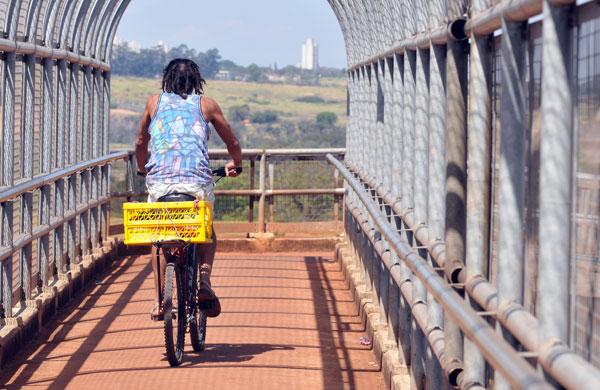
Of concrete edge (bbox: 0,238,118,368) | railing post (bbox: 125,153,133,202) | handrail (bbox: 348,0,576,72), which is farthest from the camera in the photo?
railing post (bbox: 125,153,133,202)

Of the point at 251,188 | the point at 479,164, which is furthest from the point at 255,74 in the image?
the point at 479,164

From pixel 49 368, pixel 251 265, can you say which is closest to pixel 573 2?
pixel 49 368

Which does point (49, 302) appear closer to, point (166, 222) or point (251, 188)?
point (166, 222)

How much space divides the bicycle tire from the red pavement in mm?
93

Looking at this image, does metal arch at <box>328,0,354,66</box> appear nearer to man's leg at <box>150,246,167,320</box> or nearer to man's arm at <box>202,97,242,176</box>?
man's arm at <box>202,97,242,176</box>

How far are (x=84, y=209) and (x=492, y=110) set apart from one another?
745cm

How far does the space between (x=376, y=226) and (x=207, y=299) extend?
1.16 meters

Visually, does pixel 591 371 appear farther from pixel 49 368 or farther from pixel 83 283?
pixel 83 283

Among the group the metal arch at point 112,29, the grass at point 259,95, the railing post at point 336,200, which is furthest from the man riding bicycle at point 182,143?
the grass at point 259,95

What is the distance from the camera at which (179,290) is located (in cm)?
844

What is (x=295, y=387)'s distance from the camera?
26.5 feet

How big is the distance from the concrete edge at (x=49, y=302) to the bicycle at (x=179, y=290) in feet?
3.28

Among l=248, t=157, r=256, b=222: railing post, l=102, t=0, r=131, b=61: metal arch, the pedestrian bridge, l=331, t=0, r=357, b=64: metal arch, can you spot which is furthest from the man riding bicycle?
l=248, t=157, r=256, b=222: railing post

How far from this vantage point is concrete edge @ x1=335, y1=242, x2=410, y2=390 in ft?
25.7
